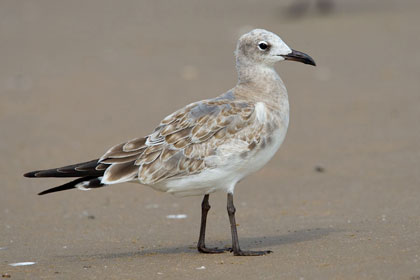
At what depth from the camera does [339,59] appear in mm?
15508

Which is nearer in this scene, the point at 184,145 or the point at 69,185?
the point at 69,185

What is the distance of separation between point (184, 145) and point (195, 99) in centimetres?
629

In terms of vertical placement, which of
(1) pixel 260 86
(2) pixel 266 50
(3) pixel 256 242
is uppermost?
(2) pixel 266 50

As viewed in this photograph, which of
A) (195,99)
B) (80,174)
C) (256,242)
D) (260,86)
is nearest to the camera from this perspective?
(80,174)

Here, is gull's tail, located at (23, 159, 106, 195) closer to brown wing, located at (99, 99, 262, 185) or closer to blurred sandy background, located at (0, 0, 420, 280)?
brown wing, located at (99, 99, 262, 185)

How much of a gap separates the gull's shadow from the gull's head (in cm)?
156

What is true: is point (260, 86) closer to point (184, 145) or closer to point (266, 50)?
point (266, 50)

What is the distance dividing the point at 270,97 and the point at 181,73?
7.76 metres

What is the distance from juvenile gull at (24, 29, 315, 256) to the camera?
21.5 ft

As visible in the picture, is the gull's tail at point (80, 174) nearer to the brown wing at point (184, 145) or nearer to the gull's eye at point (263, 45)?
the brown wing at point (184, 145)

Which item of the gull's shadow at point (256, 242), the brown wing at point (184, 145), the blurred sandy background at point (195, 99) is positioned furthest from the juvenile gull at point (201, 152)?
the blurred sandy background at point (195, 99)

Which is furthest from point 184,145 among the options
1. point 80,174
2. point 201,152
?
point 80,174

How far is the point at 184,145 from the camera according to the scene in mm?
6656

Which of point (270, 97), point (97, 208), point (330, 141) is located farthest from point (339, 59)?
point (270, 97)
